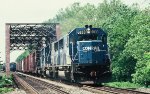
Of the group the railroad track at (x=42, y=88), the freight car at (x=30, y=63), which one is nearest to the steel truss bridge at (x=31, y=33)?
the freight car at (x=30, y=63)

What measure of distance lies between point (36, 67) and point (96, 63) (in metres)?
27.7

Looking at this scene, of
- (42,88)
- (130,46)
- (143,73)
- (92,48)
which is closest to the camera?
(92,48)

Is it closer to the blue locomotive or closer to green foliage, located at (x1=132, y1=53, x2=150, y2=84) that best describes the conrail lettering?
the blue locomotive

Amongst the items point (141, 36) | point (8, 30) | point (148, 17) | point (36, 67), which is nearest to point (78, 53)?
point (141, 36)

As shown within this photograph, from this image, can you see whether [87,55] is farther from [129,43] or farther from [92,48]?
[129,43]

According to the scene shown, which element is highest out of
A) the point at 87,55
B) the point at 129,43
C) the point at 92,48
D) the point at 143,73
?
the point at 129,43

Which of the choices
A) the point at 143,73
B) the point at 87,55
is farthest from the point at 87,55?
the point at 143,73

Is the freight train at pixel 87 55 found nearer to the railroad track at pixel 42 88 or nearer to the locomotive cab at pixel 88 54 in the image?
the locomotive cab at pixel 88 54

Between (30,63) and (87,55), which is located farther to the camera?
(30,63)

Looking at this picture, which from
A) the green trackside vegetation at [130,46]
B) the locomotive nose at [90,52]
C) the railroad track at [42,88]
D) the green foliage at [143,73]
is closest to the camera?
the railroad track at [42,88]

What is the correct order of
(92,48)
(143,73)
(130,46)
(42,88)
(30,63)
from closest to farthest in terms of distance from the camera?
(92,48) → (42,88) → (143,73) → (130,46) → (30,63)

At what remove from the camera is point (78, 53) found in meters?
25.9

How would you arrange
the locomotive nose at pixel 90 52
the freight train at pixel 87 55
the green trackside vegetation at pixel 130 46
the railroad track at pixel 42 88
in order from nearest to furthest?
1. the railroad track at pixel 42 88
2. the freight train at pixel 87 55
3. the locomotive nose at pixel 90 52
4. the green trackside vegetation at pixel 130 46

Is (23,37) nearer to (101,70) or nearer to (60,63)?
(60,63)
